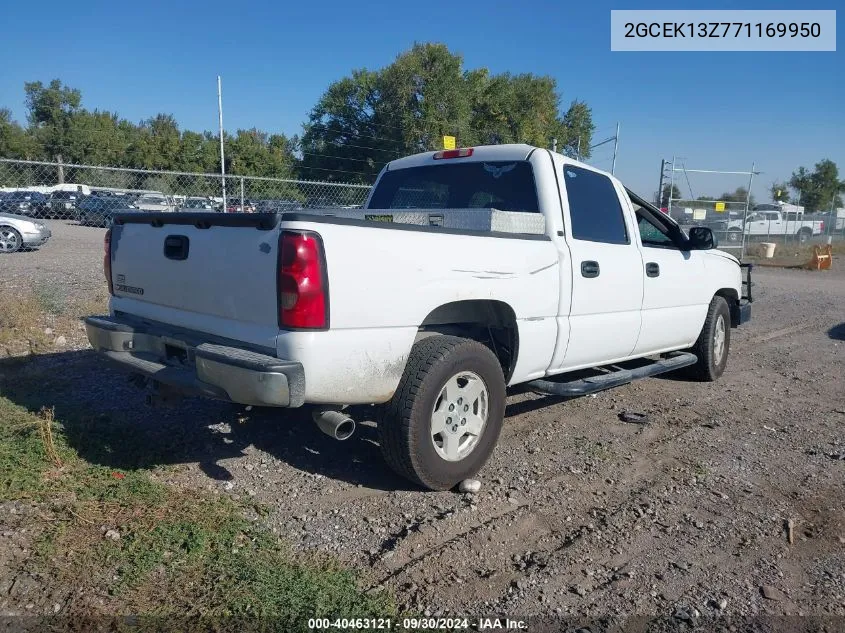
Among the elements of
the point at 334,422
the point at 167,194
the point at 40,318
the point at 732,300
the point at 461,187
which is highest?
the point at 167,194

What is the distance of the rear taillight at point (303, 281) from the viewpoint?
299 centimetres

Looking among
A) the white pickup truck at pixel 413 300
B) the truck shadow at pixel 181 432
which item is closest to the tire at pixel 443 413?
the white pickup truck at pixel 413 300

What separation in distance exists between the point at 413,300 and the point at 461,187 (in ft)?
5.72

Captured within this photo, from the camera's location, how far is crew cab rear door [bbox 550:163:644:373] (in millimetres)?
4441

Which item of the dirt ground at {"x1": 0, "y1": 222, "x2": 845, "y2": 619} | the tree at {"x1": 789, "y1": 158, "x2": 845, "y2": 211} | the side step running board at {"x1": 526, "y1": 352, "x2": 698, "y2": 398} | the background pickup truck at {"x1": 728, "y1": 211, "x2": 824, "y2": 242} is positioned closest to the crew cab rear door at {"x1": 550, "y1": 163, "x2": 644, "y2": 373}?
the side step running board at {"x1": 526, "y1": 352, "x2": 698, "y2": 398}

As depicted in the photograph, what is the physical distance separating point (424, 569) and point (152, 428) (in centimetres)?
251

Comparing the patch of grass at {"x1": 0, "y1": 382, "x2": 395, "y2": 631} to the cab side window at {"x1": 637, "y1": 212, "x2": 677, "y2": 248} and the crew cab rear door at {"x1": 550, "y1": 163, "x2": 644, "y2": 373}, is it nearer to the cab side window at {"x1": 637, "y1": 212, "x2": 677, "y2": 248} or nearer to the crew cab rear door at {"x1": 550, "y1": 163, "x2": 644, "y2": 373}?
the crew cab rear door at {"x1": 550, "y1": 163, "x2": 644, "y2": 373}

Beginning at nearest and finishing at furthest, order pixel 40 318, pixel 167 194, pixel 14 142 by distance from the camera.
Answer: pixel 40 318 → pixel 167 194 → pixel 14 142

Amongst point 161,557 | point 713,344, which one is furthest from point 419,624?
point 713,344

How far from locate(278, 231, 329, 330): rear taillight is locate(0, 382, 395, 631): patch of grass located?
1.08m

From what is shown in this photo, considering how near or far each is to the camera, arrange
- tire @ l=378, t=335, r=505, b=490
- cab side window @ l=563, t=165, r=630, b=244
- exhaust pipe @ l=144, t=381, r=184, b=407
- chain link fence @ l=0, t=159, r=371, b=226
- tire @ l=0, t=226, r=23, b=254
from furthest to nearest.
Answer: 1. tire @ l=0, t=226, r=23, b=254
2. chain link fence @ l=0, t=159, r=371, b=226
3. cab side window @ l=563, t=165, r=630, b=244
4. exhaust pipe @ l=144, t=381, r=184, b=407
5. tire @ l=378, t=335, r=505, b=490

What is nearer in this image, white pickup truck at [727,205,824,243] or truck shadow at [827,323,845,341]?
truck shadow at [827,323,845,341]

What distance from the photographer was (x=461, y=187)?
4.84 meters

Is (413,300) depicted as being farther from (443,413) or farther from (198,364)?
(198,364)
